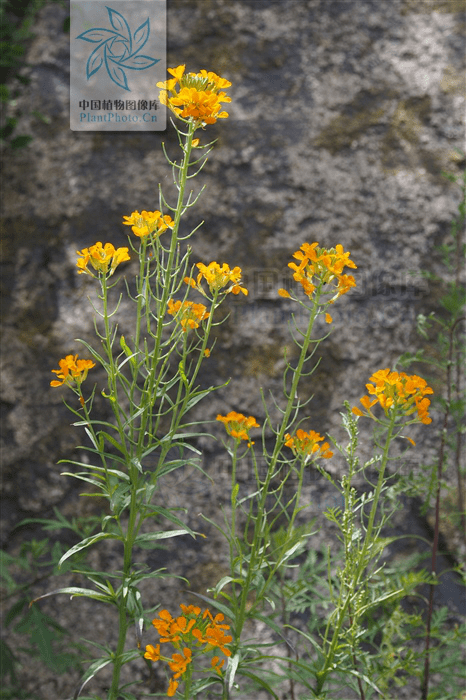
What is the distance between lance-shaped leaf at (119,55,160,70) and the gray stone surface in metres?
0.07

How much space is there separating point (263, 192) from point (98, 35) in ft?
2.44

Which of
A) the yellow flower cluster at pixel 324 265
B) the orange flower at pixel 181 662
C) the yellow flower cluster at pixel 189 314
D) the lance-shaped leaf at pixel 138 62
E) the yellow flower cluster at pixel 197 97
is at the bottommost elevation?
the orange flower at pixel 181 662

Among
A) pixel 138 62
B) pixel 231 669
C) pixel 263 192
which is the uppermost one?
pixel 138 62

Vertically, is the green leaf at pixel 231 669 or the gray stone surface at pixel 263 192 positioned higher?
the gray stone surface at pixel 263 192

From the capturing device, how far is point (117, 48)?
74.5 inches

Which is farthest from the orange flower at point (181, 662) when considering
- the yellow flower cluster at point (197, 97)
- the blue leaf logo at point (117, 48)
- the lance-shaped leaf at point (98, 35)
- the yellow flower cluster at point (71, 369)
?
the lance-shaped leaf at point (98, 35)

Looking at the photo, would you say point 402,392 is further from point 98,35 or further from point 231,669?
point 98,35

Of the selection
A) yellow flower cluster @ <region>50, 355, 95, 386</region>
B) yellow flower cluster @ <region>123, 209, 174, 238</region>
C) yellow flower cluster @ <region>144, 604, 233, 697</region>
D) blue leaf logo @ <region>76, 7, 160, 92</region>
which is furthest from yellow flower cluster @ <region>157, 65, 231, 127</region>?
blue leaf logo @ <region>76, 7, 160, 92</region>

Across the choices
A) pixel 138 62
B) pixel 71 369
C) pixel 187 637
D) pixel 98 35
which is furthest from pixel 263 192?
pixel 187 637

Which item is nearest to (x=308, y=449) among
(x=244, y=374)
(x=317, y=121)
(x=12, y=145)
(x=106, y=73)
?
(x=244, y=374)

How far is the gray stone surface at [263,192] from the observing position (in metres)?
1.73

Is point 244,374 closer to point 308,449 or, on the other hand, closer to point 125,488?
point 308,449

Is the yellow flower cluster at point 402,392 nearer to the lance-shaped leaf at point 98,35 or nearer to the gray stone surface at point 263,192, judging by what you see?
the gray stone surface at point 263,192

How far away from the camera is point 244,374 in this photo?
174 cm
